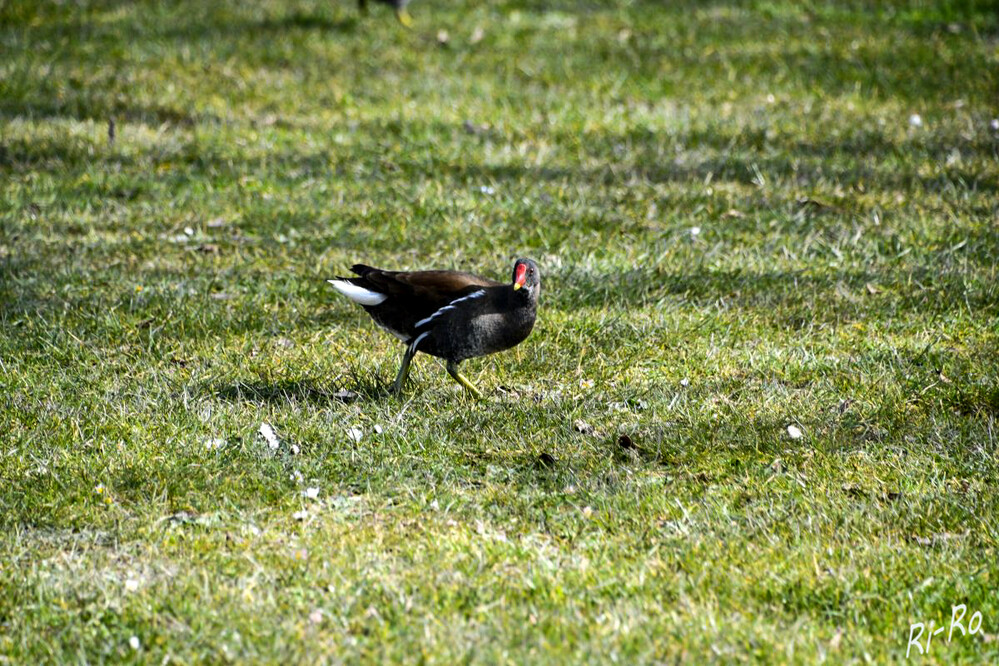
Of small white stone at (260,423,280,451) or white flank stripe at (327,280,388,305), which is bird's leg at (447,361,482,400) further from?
small white stone at (260,423,280,451)

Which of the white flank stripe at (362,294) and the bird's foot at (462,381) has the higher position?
the white flank stripe at (362,294)

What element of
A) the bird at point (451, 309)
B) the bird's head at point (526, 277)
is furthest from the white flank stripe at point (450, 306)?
the bird's head at point (526, 277)

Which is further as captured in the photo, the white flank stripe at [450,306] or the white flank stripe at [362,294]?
the white flank stripe at [362,294]

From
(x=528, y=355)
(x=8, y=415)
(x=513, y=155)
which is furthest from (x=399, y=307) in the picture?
(x=513, y=155)

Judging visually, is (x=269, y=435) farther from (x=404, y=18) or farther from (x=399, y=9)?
(x=404, y=18)

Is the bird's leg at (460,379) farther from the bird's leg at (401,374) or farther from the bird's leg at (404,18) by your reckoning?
the bird's leg at (404,18)

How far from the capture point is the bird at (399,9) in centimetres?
1216

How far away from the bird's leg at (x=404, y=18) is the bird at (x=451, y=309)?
7576 mm

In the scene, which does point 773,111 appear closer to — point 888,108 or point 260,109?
point 888,108

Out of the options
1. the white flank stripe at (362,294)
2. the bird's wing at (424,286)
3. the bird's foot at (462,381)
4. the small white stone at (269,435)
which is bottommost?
the small white stone at (269,435)

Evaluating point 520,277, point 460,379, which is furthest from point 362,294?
point 520,277

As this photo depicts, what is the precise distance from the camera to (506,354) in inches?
239

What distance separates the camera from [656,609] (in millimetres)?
3859

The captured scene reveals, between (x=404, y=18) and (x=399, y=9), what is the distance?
0.30 metres
